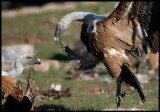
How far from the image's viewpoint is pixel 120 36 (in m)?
6.66

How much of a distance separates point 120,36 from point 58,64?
9.14m

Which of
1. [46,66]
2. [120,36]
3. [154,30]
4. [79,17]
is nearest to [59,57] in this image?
[46,66]

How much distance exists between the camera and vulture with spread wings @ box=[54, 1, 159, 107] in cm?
636

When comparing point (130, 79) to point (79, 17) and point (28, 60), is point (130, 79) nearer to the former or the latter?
point (79, 17)

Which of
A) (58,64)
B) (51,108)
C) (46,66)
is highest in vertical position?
(51,108)

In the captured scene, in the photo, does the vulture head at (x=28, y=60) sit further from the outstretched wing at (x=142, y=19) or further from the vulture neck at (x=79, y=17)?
the outstretched wing at (x=142, y=19)

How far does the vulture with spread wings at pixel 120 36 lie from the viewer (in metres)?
6.36

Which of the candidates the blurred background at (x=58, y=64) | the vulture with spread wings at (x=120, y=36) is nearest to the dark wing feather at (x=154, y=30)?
the vulture with spread wings at (x=120, y=36)

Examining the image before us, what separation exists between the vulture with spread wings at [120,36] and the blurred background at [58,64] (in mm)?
832

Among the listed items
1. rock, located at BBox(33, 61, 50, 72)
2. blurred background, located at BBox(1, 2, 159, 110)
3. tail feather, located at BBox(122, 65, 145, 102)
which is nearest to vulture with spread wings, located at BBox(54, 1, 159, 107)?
tail feather, located at BBox(122, 65, 145, 102)

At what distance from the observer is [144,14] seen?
20.6ft

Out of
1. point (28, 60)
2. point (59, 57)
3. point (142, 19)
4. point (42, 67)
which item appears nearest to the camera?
point (142, 19)

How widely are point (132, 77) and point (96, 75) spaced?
20.6 ft

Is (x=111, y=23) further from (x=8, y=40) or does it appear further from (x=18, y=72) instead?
(x=8, y=40)
